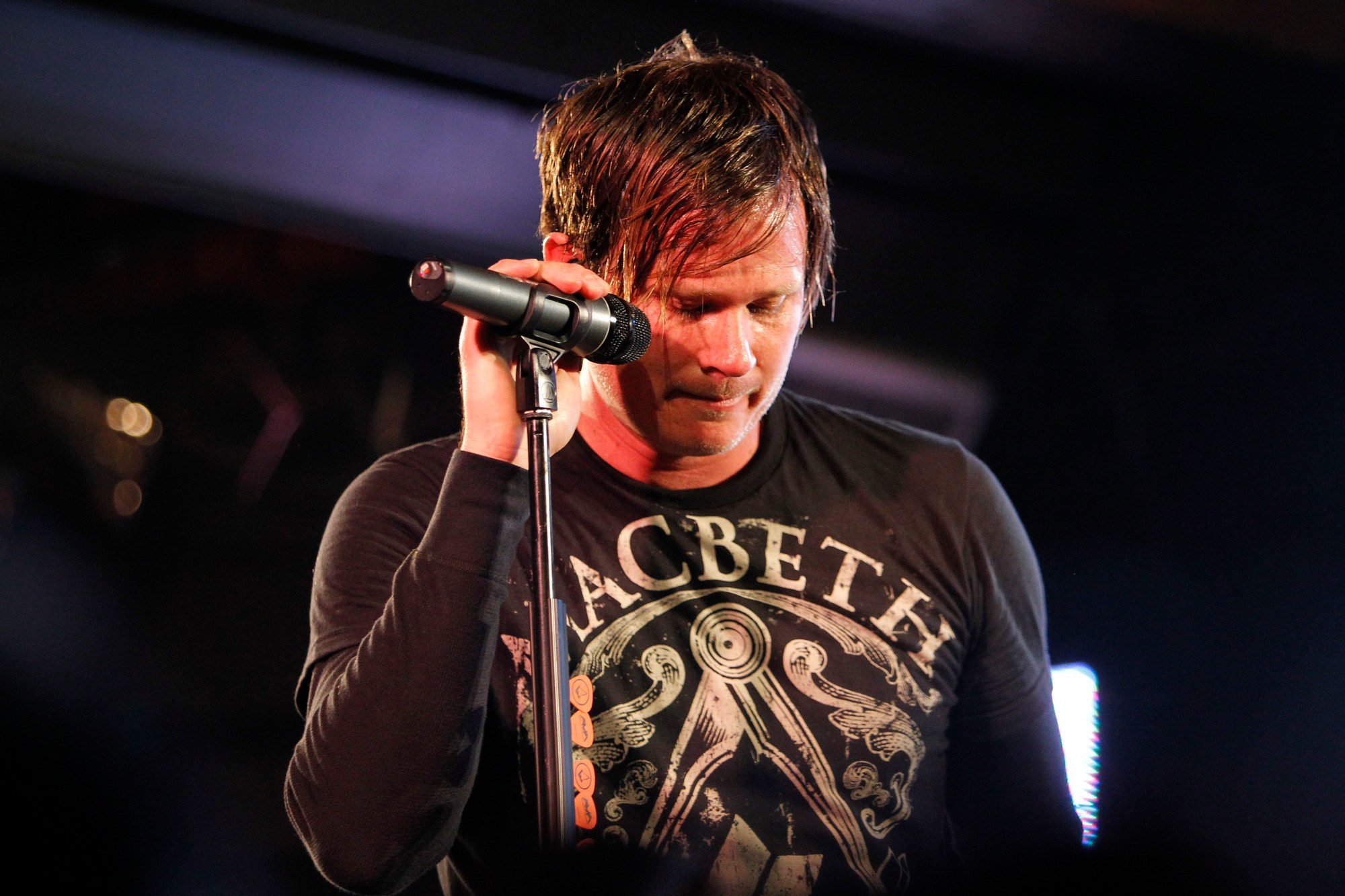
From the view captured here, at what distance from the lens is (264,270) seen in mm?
2379

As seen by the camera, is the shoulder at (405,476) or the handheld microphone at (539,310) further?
the shoulder at (405,476)

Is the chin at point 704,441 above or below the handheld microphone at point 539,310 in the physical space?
below

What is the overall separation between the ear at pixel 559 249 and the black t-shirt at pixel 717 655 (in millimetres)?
254

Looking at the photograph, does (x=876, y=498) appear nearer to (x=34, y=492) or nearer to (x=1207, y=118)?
(x=1207, y=118)

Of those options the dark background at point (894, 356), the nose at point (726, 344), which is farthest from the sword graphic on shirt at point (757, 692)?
the dark background at point (894, 356)

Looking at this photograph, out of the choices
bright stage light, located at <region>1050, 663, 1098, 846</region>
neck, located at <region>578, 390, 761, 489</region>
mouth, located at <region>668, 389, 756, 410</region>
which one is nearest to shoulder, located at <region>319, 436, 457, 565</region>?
neck, located at <region>578, 390, 761, 489</region>

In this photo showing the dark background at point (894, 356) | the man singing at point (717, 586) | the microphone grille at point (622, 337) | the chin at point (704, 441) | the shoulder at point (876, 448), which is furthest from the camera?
the dark background at point (894, 356)

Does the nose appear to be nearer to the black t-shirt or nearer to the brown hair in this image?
the brown hair

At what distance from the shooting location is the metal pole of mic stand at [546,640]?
87 centimetres

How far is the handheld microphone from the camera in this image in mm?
846

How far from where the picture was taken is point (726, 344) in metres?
1.28

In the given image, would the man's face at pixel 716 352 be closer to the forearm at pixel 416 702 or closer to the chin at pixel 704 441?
the chin at pixel 704 441

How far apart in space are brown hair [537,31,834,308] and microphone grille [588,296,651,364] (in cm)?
29

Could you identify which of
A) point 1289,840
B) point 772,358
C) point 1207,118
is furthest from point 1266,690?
point 772,358
